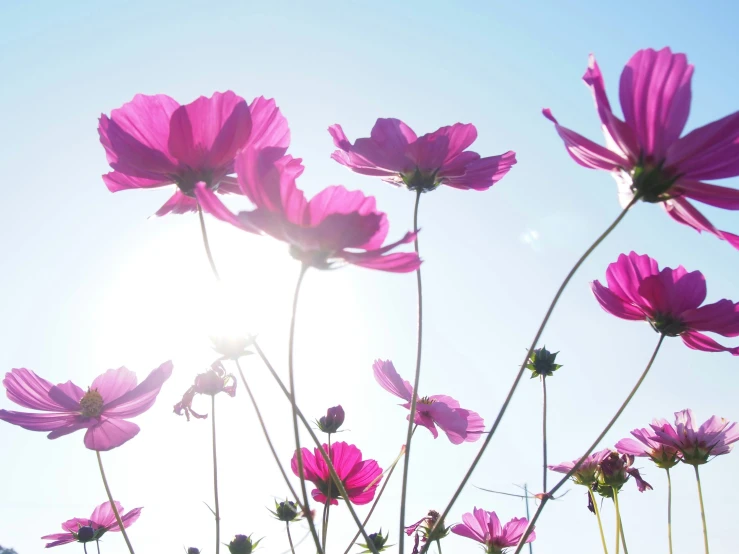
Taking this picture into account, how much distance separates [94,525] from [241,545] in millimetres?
894

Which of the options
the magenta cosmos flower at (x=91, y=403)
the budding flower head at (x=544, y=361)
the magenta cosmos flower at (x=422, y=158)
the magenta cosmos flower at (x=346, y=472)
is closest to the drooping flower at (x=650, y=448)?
the budding flower head at (x=544, y=361)

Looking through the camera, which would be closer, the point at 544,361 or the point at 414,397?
the point at 414,397

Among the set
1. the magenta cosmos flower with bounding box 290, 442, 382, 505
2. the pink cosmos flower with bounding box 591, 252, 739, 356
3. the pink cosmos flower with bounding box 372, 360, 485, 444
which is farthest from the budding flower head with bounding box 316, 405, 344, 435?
the pink cosmos flower with bounding box 591, 252, 739, 356

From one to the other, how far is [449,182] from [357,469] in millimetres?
646

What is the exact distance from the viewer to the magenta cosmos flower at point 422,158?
97 cm

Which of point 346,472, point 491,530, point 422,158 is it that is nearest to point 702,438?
point 491,530

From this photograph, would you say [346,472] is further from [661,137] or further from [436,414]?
[661,137]

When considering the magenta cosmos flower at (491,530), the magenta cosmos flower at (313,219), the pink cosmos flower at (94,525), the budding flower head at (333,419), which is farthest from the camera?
the pink cosmos flower at (94,525)

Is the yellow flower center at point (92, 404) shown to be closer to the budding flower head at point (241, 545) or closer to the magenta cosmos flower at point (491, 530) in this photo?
the budding flower head at point (241, 545)

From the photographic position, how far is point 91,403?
3.76 ft

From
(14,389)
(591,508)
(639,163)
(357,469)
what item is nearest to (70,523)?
(14,389)

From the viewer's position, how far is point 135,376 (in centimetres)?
128

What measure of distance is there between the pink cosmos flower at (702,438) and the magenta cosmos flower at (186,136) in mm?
1072

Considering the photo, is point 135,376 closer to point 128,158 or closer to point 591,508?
point 128,158
